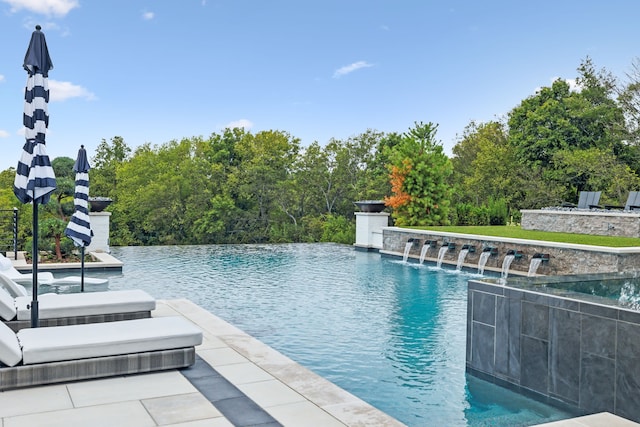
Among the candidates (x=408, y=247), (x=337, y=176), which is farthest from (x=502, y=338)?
(x=337, y=176)

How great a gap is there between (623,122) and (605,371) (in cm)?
2767

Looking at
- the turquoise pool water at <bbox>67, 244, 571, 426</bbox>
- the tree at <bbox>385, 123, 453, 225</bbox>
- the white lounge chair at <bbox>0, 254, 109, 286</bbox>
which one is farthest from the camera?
the tree at <bbox>385, 123, 453, 225</bbox>

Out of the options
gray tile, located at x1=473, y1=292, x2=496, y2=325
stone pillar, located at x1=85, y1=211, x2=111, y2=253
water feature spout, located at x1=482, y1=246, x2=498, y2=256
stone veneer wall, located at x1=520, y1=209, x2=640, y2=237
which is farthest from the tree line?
gray tile, located at x1=473, y1=292, x2=496, y2=325

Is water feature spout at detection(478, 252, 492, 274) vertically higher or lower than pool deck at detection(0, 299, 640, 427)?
higher

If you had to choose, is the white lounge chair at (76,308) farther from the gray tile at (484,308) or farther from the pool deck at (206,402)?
the gray tile at (484,308)

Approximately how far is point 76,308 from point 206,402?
2934 millimetres

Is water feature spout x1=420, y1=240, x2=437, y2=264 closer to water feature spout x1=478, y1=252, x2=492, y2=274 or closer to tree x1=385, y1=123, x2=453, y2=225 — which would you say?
water feature spout x1=478, y1=252, x2=492, y2=274

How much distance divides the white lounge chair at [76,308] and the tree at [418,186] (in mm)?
15907

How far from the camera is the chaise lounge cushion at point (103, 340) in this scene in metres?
5.64

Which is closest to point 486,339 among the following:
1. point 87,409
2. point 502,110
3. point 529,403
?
point 529,403

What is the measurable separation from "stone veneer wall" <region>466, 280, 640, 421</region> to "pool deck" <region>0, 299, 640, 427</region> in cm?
74

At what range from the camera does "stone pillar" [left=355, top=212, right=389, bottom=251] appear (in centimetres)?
2273

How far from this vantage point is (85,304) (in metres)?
7.50

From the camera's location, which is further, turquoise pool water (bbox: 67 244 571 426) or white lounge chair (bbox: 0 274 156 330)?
white lounge chair (bbox: 0 274 156 330)
